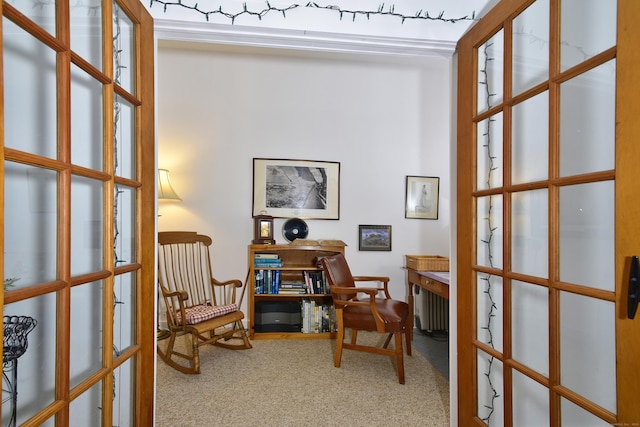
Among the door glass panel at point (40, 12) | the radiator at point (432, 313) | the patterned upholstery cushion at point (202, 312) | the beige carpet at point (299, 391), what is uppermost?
the door glass panel at point (40, 12)

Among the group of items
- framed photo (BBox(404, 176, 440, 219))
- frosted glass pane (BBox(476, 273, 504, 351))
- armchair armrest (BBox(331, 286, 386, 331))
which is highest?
framed photo (BBox(404, 176, 440, 219))

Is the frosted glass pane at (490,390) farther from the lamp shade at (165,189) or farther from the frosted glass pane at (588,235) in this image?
the lamp shade at (165,189)

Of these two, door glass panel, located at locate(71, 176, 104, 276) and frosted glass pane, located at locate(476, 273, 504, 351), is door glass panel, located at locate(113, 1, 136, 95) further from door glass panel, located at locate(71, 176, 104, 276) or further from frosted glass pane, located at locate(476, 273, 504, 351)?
frosted glass pane, located at locate(476, 273, 504, 351)

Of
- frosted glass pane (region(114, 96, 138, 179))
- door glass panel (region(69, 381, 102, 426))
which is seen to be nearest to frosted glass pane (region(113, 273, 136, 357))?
door glass panel (region(69, 381, 102, 426))

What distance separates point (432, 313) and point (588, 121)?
324cm

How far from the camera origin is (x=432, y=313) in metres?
3.97

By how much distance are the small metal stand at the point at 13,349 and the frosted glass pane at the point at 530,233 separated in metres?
1.56

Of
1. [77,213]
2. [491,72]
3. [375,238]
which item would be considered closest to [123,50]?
[77,213]

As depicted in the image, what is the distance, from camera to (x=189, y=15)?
5.28ft

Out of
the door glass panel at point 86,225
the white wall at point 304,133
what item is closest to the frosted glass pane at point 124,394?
the door glass panel at point 86,225

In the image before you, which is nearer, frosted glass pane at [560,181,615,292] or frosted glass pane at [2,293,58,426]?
frosted glass pane at [2,293,58,426]

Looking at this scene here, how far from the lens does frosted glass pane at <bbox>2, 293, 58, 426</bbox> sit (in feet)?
2.97

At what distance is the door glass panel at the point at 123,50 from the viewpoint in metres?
1.29

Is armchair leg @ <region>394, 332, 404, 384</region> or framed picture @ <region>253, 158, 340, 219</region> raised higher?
framed picture @ <region>253, 158, 340, 219</region>
